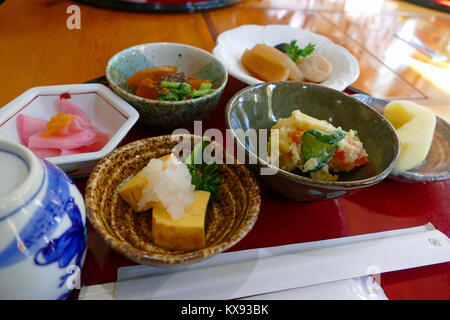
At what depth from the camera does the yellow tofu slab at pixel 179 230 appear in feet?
2.11

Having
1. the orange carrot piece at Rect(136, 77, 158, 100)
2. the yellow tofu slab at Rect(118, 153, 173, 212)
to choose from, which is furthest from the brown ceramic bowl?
the orange carrot piece at Rect(136, 77, 158, 100)

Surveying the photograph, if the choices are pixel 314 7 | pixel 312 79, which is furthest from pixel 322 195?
pixel 314 7

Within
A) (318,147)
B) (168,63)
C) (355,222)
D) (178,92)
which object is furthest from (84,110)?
(355,222)

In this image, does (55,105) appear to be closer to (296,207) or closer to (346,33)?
(296,207)

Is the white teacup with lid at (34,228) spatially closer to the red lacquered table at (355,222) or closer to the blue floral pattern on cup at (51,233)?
the blue floral pattern on cup at (51,233)

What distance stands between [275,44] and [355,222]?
1101 millimetres

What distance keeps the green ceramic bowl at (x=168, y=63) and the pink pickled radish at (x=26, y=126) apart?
0.79ft

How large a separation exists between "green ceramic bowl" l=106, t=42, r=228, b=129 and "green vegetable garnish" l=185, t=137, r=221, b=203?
0.18 m

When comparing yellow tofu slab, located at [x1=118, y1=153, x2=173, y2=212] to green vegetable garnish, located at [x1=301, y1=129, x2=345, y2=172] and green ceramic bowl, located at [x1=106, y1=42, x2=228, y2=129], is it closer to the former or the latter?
green ceramic bowl, located at [x1=106, y1=42, x2=228, y2=129]

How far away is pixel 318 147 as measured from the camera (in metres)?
0.78

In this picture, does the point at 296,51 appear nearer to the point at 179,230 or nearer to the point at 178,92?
the point at 178,92

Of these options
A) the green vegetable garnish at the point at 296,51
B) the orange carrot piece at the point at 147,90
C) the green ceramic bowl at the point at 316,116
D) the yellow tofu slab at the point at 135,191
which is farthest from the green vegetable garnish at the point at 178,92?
the green vegetable garnish at the point at 296,51

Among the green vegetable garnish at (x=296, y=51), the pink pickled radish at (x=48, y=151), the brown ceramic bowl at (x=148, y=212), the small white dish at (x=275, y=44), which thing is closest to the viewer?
the brown ceramic bowl at (x=148, y=212)

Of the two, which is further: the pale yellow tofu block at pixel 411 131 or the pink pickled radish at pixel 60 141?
the pale yellow tofu block at pixel 411 131
